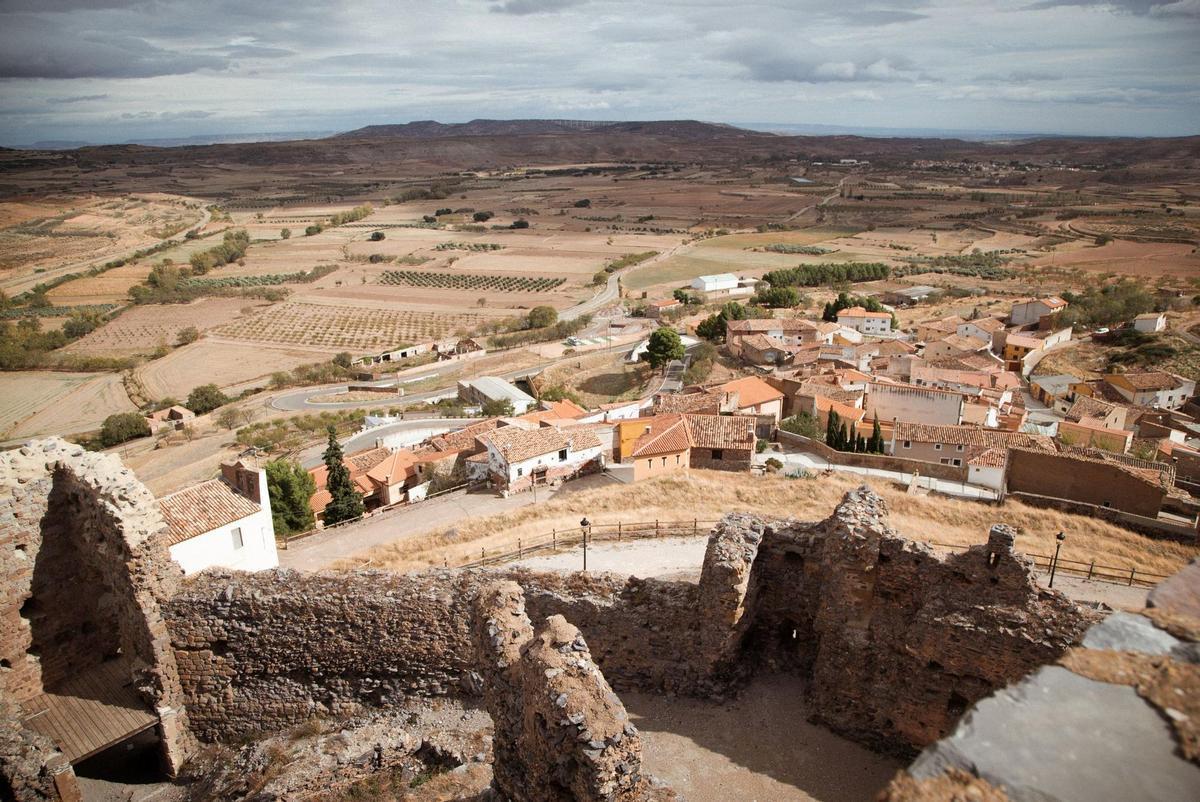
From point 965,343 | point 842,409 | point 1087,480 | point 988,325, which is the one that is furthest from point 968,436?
point 988,325

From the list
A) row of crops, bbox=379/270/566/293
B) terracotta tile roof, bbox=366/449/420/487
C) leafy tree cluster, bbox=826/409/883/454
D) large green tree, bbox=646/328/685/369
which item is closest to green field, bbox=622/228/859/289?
row of crops, bbox=379/270/566/293

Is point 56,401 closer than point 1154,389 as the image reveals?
No

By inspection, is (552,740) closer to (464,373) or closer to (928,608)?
(928,608)

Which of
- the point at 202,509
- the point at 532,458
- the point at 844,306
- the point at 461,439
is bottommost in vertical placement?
the point at 461,439

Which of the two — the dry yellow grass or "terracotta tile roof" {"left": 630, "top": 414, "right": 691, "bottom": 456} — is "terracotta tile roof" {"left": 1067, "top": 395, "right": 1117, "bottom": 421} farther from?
"terracotta tile roof" {"left": 630, "top": 414, "right": 691, "bottom": 456}

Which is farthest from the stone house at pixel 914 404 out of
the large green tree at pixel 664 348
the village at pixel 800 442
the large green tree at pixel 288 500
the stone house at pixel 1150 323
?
the stone house at pixel 1150 323

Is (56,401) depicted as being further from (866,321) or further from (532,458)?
(866,321)
